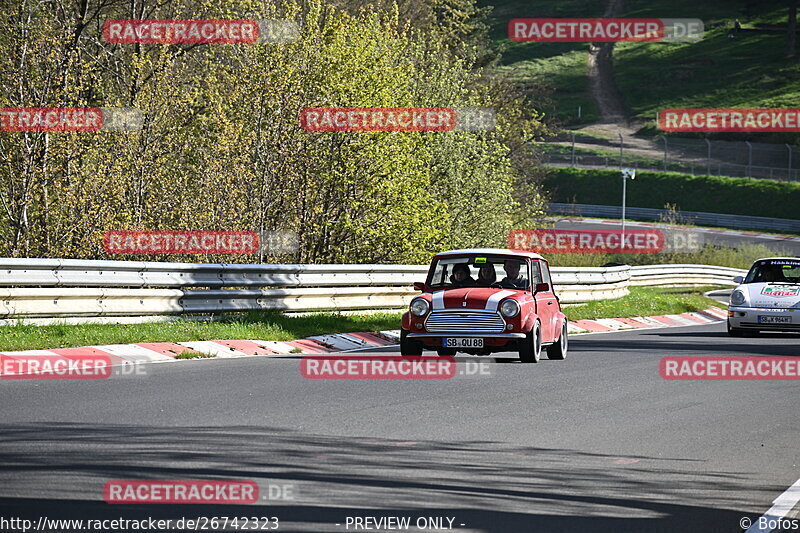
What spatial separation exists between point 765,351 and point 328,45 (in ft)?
49.1

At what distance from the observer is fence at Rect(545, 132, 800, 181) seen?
82688 mm

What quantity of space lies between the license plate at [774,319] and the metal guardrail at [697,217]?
5298cm

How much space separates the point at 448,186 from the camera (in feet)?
123

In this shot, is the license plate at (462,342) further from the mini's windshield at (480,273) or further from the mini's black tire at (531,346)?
the mini's windshield at (480,273)

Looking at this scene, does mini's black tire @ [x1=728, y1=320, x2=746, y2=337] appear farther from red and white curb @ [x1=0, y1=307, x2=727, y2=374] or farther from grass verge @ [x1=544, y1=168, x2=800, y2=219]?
grass verge @ [x1=544, y1=168, x2=800, y2=219]

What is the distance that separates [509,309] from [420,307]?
1.14 meters

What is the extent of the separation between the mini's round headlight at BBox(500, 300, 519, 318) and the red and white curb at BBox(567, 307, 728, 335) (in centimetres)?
982

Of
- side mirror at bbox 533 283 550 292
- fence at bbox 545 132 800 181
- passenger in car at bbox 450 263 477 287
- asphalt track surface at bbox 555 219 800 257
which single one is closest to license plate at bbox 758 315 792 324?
side mirror at bbox 533 283 550 292

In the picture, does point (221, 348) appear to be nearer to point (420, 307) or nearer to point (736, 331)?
point (420, 307)

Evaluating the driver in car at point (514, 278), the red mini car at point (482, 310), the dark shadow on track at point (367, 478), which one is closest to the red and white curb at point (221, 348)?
the red mini car at point (482, 310)

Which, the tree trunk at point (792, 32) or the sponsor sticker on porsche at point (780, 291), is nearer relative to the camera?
the sponsor sticker on porsche at point (780, 291)

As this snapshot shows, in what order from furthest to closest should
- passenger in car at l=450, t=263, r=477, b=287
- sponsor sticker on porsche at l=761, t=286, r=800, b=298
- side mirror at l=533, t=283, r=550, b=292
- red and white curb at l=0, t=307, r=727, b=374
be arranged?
sponsor sticker on porsche at l=761, t=286, r=800, b=298 < side mirror at l=533, t=283, r=550, b=292 < passenger in car at l=450, t=263, r=477, b=287 < red and white curb at l=0, t=307, r=727, b=374

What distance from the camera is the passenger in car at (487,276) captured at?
15.7 meters

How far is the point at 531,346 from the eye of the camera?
1526 cm
